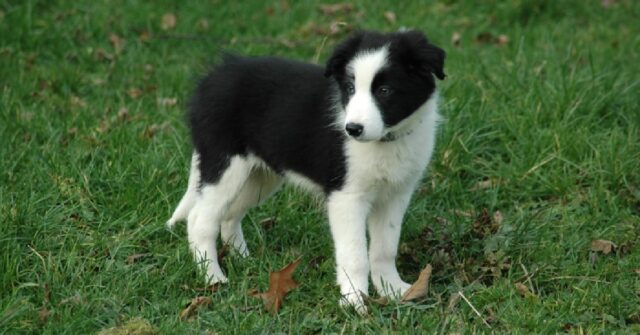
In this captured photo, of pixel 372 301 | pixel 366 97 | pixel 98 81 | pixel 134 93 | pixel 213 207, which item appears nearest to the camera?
pixel 366 97

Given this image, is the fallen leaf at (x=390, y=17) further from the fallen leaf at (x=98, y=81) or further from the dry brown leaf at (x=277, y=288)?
the dry brown leaf at (x=277, y=288)

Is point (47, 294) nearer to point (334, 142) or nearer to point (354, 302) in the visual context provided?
point (354, 302)

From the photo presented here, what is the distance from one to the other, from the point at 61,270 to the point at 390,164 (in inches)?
63.5

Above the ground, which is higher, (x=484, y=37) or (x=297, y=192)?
(x=297, y=192)

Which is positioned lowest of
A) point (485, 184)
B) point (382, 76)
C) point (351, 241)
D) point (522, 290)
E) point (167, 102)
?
point (167, 102)

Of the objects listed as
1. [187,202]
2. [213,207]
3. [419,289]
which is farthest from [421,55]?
[187,202]

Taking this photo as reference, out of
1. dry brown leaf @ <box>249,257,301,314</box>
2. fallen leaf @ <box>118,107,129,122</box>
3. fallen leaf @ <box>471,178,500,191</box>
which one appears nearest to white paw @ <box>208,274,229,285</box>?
dry brown leaf @ <box>249,257,301,314</box>

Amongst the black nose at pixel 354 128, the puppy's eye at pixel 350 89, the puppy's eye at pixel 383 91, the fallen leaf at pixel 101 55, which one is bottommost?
the fallen leaf at pixel 101 55

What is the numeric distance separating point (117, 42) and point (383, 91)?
436 centimetres

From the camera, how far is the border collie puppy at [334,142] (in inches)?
176

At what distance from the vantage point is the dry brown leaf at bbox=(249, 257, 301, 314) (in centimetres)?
464

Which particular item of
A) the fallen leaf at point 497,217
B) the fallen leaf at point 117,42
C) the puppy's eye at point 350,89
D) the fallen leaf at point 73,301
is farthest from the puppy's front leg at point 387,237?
the fallen leaf at point 117,42

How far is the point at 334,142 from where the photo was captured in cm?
480

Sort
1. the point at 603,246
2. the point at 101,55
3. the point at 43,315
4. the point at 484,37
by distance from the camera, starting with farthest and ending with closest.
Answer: the point at 484,37 → the point at 101,55 → the point at 603,246 → the point at 43,315
